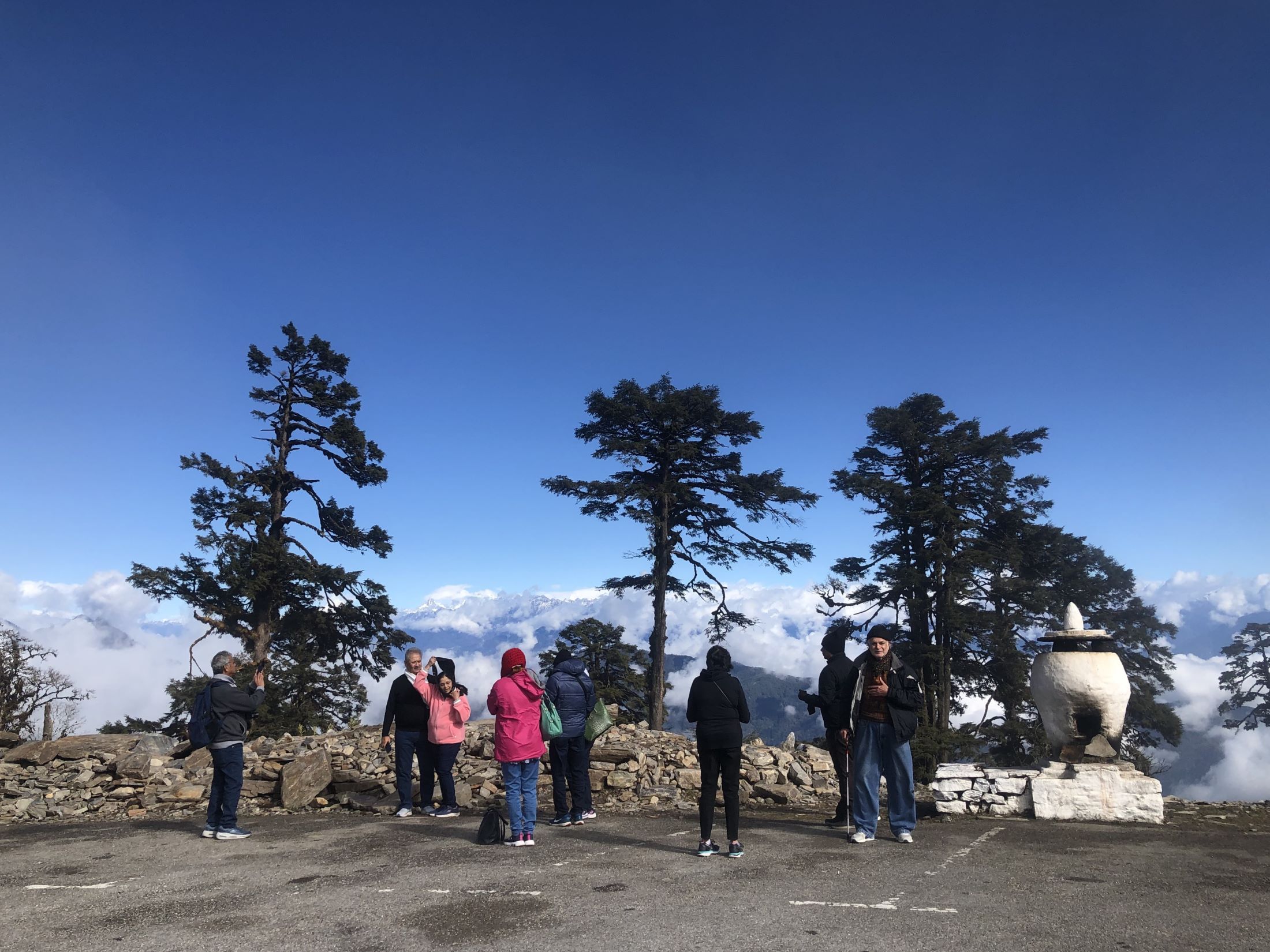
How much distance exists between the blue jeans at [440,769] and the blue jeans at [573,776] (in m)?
1.36

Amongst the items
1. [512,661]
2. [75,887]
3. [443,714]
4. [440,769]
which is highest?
[512,661]

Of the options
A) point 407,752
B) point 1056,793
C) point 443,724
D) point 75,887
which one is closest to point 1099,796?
point 1056,793

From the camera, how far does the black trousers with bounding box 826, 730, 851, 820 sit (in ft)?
26.1

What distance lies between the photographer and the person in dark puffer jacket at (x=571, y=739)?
319 inches

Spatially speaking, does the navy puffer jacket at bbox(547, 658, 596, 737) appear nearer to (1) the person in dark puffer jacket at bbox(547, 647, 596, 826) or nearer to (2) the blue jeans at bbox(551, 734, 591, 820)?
(1) the person in dark puffer jacket at bbox(547, 647, 596, 826)

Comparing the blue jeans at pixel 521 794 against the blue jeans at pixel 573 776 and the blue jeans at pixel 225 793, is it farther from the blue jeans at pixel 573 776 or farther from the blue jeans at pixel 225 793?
the blue jeans at pixel 225 793

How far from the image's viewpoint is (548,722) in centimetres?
777

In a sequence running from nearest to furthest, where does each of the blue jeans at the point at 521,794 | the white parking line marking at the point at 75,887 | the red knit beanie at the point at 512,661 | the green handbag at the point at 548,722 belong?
the white parking line marking at the point at 75,887, the blue jeans at the point at 521,794, the red knit beanie at the point at 512,661, the green handbag at the point at 548,722

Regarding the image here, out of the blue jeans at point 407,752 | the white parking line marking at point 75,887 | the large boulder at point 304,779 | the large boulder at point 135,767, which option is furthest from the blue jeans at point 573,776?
the large boulder at point 135,767

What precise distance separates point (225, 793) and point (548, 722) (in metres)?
3.57

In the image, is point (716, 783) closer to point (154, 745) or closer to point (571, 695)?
point (571, 695)

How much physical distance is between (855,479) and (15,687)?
26459mm

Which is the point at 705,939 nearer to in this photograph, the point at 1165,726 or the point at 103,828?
the point at 103,828

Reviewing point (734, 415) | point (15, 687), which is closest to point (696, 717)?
point (734, 415)
